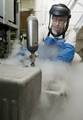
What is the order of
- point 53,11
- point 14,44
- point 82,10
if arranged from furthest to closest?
1. point 82,10
2. point 53,11
3. point 14,44

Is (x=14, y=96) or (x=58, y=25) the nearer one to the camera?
(x=14, y=96)

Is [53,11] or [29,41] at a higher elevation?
[53,11]

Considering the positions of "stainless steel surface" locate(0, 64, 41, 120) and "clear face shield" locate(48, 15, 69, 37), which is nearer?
"stainless steel surface" locate(0, 64, 41, 120)

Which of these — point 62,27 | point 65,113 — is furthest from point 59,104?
point 62,27

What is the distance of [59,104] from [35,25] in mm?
360

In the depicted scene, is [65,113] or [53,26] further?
[53,26]

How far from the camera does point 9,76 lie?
17.1 inches

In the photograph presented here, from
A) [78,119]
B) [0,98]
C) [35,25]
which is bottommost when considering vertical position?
[78,119]

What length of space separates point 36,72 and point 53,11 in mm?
1520

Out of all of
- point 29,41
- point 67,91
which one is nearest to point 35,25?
point 29,41

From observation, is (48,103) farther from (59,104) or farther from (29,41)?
(29,41)

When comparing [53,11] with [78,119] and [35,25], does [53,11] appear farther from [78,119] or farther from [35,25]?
[78,119]

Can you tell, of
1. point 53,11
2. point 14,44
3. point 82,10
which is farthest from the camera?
point 82,10

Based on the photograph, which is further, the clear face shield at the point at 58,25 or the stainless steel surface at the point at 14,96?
the clear face shield at the point at 58,25
